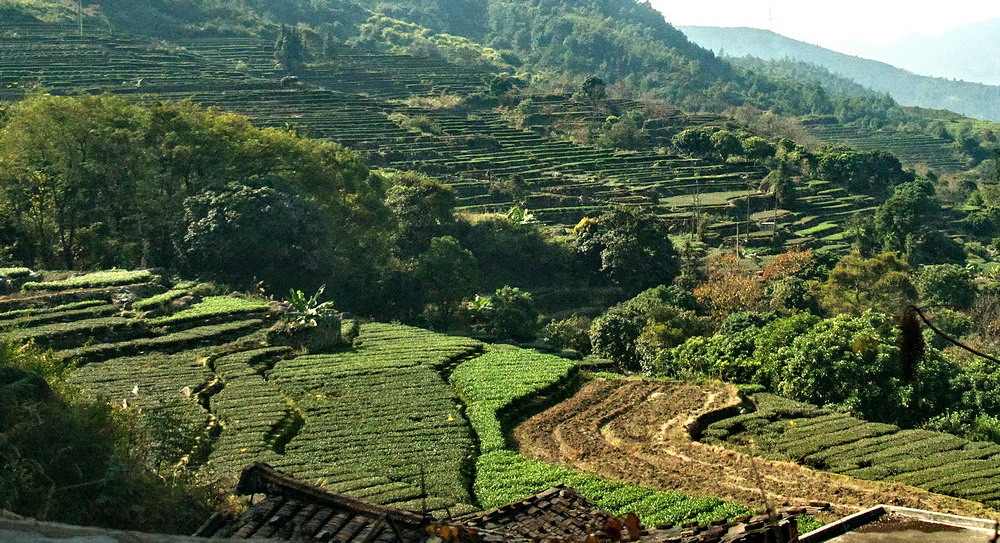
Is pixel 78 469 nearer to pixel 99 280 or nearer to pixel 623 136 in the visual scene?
pixel 99 280

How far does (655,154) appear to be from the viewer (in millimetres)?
70938

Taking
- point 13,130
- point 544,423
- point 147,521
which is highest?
point 13,130

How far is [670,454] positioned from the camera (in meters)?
21.3

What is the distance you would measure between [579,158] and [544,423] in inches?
1765

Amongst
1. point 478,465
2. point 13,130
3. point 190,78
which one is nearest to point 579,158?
point 190,78

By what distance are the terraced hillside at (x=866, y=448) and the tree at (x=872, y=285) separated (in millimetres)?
15439

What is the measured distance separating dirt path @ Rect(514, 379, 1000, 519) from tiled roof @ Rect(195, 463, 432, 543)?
7.59 m

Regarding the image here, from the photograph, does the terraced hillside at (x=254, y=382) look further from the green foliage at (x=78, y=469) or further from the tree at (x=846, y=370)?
the tree at (x=846, y=370)

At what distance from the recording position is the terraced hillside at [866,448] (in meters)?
19.1

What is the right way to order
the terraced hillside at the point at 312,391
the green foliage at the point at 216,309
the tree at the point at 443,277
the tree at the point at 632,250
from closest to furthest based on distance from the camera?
1. the terraced hillside at the point at 312,391
2. the green foliage at the point at 216,309
3. the tree at the point at 443,277
4. the tree at the point at 632,250

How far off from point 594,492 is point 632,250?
26.7 meters

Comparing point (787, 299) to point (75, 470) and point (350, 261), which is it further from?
point (75, 470)

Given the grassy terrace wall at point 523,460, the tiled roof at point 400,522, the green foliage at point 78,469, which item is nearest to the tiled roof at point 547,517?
the tiled roof at point 400,522

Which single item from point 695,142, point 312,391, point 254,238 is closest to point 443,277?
point 254,238
